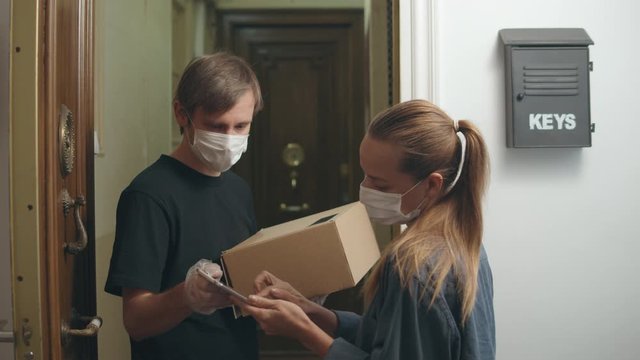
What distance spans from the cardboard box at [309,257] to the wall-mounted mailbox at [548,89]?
0.65 metres

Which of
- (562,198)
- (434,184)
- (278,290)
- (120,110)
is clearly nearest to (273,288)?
(278,290)

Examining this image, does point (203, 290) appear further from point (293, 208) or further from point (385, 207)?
point (293, 208)

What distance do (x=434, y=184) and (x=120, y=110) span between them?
1.31 meters

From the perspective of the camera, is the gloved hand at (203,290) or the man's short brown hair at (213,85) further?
the man's short brown hair at (213,85)

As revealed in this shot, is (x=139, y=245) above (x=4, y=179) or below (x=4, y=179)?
below

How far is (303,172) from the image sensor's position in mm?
3678

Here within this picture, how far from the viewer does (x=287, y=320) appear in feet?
3.24

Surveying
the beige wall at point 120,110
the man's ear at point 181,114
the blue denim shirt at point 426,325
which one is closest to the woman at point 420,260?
the blue denim shirt at point 426,325

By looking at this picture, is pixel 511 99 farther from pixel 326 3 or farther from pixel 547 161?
pixel 326 3

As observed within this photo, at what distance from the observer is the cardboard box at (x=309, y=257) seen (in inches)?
39.4

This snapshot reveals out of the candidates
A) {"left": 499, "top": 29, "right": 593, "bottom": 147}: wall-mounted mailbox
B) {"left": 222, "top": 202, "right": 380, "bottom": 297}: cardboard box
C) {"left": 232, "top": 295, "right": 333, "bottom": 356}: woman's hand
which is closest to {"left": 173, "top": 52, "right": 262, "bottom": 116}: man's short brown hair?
{"left": 222, "top": 202, "right": 380, "bottom": 297}: cardboard box

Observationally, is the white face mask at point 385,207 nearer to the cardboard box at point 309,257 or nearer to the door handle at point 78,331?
the cardboard box at point 309,257

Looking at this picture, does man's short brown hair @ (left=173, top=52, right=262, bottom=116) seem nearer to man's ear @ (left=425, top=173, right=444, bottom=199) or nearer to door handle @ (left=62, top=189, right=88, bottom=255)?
door handle @ (left=62, top=189, right=88, bottom=255)

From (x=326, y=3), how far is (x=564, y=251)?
2571mm
